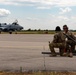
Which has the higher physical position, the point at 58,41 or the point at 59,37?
the point at 59,37

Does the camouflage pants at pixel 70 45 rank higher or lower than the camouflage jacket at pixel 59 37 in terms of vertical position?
lower

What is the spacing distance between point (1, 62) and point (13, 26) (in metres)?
88.0

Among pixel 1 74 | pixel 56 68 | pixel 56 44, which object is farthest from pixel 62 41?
pixel 1 74

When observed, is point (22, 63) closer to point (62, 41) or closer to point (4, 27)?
point (62, 41)

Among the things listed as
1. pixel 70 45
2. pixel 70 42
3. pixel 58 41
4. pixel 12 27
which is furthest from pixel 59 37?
pixel 12 27

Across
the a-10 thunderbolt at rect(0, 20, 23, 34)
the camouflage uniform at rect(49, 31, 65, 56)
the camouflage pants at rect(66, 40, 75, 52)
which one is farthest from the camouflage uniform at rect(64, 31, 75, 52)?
the a-10 thunderbolt at rect(0, 20, 23, 34)

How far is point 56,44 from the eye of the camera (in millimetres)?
17266

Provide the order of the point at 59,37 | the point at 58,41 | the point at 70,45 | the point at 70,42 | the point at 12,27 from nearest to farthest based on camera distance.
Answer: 1. the point at 59,37
2. the point at 58,41
3. the point at 70,42
4. the point at 70,45
5. the point at 12,27

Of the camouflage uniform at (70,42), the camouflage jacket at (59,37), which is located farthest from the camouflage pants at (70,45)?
the camouflage jacket at (59,37)

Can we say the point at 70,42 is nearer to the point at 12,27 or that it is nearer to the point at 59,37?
the point at 59,37

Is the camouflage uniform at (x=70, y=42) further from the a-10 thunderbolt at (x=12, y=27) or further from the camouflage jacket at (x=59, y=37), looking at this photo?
the a-10 thunderbolt at (x=12, y=27)

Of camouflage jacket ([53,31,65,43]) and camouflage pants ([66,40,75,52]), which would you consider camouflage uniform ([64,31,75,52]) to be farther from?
camouflage jacket ([53,31,65,43])

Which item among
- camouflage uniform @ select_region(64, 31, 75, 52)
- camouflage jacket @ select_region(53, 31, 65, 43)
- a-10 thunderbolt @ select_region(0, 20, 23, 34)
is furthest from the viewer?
a-10 thunderbolt @ select_region(0, 20, 23, 34)

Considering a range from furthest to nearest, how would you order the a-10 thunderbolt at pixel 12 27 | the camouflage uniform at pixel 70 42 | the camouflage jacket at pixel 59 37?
the a-10 thunderbolt at pixel 12 27 → the camouflage uniform at pixel 70 42 → the camouflage jacket at pixel 59 37
